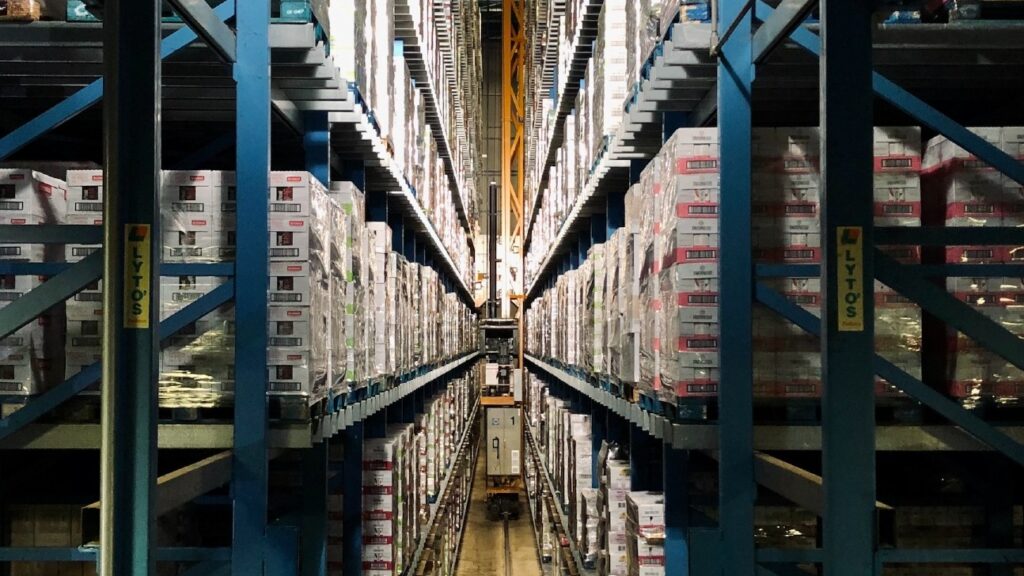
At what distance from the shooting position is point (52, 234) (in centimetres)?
254

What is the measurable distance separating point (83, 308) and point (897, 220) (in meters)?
2.72

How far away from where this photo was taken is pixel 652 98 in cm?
325

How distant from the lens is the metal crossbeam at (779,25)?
216 cm

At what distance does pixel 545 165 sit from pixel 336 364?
22.9 ft

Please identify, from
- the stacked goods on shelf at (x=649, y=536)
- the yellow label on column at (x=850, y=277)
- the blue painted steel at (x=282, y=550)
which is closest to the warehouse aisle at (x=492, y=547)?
the stacked goods on shelf at (x=649, y=536)

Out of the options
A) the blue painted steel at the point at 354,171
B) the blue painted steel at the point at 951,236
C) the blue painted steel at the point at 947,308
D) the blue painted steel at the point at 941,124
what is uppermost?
the blue painted steel at the point at 354,171

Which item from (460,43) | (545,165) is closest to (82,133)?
(545,165)

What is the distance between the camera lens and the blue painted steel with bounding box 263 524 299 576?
2.88 m

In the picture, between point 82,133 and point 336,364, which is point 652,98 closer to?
point 336,364

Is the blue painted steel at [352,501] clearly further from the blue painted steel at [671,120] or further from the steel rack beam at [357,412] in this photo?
the blue painted steel at [671,120]

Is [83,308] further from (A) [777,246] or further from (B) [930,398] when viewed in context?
(B) [930,398]

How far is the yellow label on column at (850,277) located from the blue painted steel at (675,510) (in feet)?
4.78

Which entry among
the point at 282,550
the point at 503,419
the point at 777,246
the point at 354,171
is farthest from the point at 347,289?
the point at 503,419

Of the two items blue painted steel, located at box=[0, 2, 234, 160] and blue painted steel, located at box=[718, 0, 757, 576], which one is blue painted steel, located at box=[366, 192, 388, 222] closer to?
blue painted steel, located at box=[0, 2, 234, 160]
